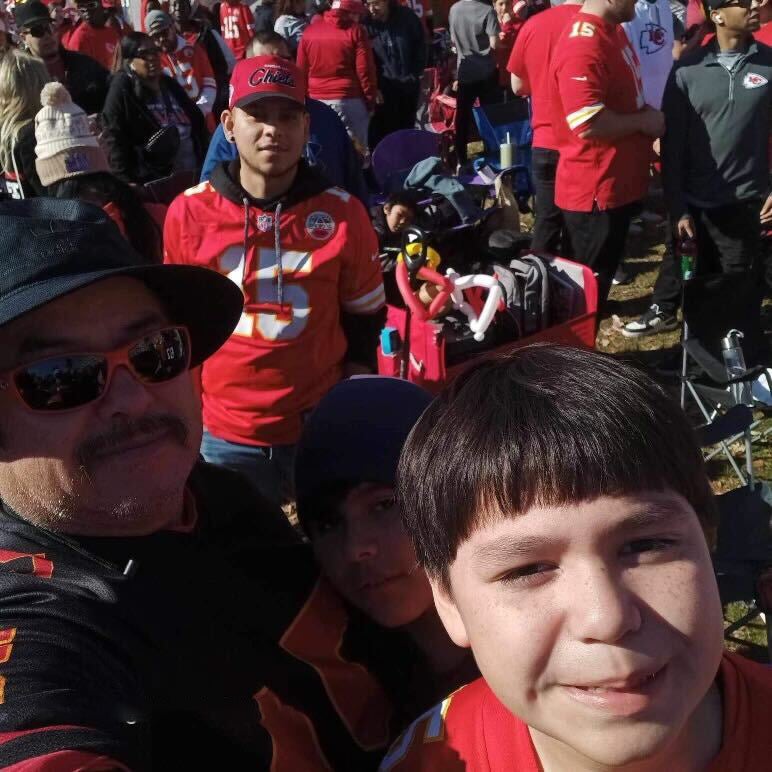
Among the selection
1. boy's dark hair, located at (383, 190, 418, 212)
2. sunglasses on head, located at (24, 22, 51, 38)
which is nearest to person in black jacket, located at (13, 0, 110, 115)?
sunglasses on head, located at (24, 22, 51, 38)

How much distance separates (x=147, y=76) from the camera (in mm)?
5805

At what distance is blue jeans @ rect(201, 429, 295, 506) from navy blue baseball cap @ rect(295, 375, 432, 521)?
1501 mm

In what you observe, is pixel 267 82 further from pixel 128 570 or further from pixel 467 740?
pixel 467 740

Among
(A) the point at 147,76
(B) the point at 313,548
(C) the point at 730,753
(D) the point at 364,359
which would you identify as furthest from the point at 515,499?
(A) the point at 147,76

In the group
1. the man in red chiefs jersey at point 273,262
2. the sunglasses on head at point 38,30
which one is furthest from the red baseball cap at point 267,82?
the sunglasses on head at point 38,30

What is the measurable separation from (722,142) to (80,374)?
14.3ft

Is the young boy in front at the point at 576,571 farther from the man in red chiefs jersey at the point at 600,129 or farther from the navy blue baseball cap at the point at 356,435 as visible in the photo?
the man in red chiefs jersey at the point at 600,129

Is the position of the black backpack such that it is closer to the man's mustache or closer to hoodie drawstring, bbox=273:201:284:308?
hoodie drawstring, bbox=273:201:284:308

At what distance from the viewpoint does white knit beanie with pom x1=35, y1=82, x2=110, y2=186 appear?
3.84 metres

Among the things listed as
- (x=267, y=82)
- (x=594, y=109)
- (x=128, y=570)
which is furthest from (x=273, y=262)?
(x=594, y=109)

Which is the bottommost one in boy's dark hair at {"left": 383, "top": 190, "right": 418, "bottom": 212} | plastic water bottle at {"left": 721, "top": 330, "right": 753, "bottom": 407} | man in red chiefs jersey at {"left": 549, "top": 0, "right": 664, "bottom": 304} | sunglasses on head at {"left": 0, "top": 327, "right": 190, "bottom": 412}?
plastic water bottle at {"left": 721, "top": 330, "right": 753, "bottom": 407}

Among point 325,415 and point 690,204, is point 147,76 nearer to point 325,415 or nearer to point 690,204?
point 690,204

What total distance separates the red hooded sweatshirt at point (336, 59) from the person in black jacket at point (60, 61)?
1.79 meters

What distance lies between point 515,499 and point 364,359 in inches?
91.9
